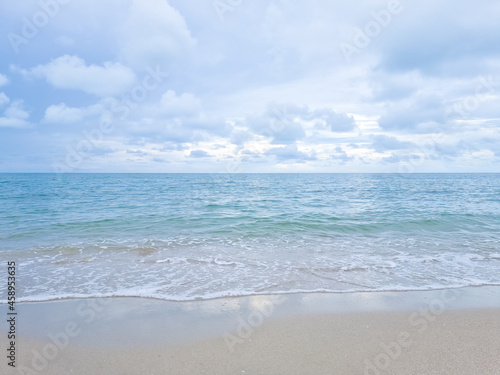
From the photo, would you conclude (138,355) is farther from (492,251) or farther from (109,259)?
(492,251)

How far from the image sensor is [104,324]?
5.33m

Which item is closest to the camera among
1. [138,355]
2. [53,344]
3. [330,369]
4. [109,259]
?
[330,369]

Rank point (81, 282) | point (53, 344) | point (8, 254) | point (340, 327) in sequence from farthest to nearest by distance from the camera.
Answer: point (8, 254) < point (81, 282) < point (340, 327) < point (53, 344)

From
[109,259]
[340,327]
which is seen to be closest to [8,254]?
[109,259]

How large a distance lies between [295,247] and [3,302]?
8.97 metres

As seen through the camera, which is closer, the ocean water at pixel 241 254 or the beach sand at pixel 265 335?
the beach sand at pixel 265 335

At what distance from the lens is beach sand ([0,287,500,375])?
13.6ft

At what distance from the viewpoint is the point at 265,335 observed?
193 inches

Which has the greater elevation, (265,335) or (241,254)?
(265,335)

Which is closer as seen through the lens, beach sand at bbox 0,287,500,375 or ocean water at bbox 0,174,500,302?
beach sand at bbox 0,287,500,375

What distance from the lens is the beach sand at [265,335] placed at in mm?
4137

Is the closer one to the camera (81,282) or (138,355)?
(138,355)

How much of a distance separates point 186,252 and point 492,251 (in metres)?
11.7

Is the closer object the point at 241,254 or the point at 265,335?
the point at 265,335
